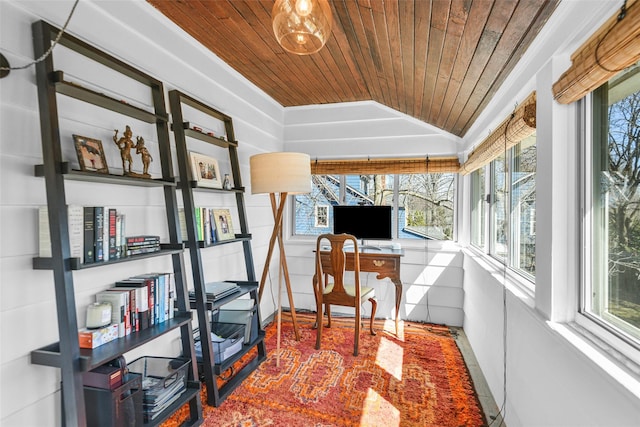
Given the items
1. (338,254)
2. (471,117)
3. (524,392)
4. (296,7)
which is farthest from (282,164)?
(524,392)

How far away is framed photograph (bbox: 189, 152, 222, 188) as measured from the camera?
2332 mm

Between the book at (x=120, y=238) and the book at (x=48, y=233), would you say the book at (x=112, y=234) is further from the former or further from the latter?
the book at (x=48, y=233)

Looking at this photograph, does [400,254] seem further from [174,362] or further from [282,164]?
[174,362]

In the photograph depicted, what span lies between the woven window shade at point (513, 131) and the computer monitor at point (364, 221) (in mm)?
1269

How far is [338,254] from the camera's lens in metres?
2.84

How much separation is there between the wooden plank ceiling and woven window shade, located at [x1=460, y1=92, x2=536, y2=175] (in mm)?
312

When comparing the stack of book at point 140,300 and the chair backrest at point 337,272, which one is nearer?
the stack of book at point 140,300

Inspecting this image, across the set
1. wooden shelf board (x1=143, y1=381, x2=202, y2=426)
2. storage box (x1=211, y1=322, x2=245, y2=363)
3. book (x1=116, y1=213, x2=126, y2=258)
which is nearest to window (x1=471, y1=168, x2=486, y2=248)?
storage box (x1=211, y1=322, x2=245, y2=363)

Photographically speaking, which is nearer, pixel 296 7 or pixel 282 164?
pixel 296 7

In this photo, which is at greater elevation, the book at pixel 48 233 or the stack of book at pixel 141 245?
the book at pixel 48 233

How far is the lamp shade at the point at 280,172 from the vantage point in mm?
2549

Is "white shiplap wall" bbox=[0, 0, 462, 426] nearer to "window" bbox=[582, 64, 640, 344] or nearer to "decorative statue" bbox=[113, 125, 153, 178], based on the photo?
"decorative statue" bbox=[113, 125, 153, 178]

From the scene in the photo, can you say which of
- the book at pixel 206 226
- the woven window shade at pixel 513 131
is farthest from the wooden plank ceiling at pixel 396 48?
the book at pixel 206 226

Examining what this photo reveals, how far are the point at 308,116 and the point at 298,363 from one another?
9.14 ft
